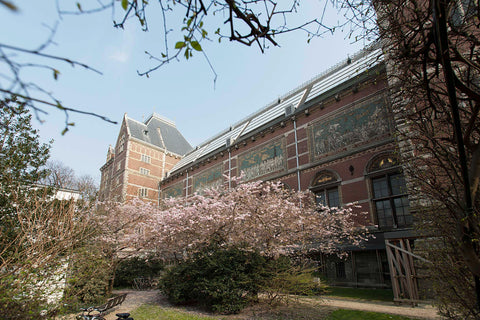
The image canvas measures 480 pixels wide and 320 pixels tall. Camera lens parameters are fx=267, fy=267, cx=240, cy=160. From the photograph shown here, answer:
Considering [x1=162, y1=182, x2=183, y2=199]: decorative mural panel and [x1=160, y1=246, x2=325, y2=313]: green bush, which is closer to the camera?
[x1=160, y1=246, x2=325, y2=313]: green bush

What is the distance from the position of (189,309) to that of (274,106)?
19.7 m

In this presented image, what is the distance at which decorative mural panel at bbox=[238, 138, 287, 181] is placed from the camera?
19.9 meters

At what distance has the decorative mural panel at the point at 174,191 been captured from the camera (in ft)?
101

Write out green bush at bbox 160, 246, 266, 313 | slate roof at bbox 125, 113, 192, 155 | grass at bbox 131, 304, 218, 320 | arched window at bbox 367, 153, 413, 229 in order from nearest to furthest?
1. grass at bbox 131, 304, 218, 320
2. green bush at bbox 160, 246, 266, 313
3. arched window at bbox 367, 153, 413, 229
4. slate roof at bbox 125, 113, 192, 155

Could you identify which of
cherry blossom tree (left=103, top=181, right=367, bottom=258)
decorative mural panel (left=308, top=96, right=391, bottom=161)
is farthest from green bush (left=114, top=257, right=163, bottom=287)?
decorative mural panel (left=308, top=96, right=391, bottom=161)

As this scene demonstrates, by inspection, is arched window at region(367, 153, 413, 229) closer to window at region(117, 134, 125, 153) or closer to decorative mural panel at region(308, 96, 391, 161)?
decorative mural panel at region(308, 96, 391, 161)

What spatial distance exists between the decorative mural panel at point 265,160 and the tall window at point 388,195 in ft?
21.1

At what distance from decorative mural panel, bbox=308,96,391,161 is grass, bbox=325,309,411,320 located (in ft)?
30.4

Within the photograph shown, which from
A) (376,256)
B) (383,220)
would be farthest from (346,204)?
(376,256)

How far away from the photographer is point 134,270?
1794cm

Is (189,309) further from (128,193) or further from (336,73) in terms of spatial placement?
(128,193)

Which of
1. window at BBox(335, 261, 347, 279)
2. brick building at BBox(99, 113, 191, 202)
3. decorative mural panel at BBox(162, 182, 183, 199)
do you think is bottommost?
window at BBox(335, 261, 347, 279)

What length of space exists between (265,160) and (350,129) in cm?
715

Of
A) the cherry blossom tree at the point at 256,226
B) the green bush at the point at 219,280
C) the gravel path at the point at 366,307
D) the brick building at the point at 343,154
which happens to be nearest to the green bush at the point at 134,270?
the cherry blossom tree at the point at 256,226
